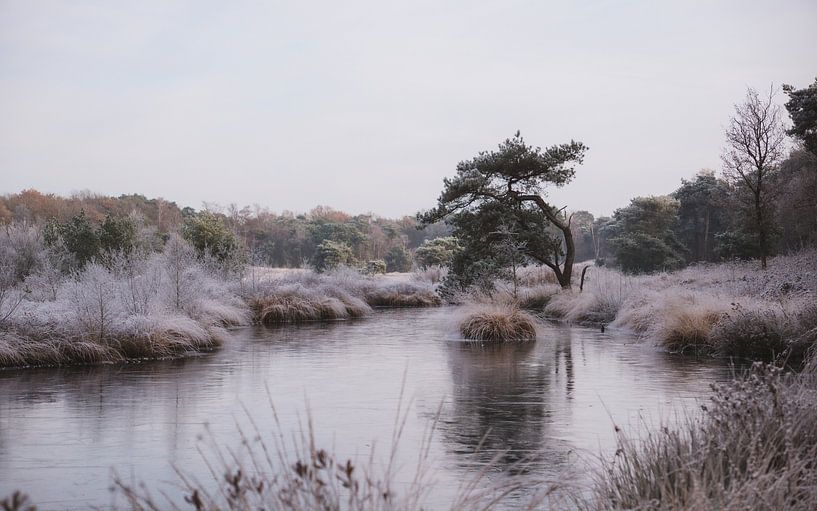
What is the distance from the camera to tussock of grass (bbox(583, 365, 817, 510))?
403cm

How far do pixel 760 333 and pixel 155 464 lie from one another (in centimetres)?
1048

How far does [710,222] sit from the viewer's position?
42906 mm

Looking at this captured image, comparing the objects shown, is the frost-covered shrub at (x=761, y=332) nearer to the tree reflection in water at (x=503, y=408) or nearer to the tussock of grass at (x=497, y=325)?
the tree reflection in water at (x=503, y=408)

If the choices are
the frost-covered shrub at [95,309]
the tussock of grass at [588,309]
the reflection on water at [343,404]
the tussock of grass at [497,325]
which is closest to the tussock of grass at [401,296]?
the tussock of grass at [588,309]

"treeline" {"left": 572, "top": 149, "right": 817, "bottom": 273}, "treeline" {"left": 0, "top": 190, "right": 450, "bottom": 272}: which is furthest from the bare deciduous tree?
"treeline" {"left": 0, "top": 190, "right": 450, "bottom": 272}

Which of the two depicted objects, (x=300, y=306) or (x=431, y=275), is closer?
(x=300, y=306)

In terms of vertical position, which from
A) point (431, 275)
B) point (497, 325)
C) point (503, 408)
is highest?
point (431, 275)

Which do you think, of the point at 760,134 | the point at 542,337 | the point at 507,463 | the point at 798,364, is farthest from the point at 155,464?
the point at 760,134

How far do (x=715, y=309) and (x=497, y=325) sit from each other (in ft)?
15.1

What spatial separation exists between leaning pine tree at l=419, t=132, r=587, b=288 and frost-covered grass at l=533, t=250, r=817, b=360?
2.36m

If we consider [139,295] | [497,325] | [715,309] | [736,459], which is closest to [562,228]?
[497,325]

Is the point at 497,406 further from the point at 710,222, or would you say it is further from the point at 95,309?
the point at 710,222

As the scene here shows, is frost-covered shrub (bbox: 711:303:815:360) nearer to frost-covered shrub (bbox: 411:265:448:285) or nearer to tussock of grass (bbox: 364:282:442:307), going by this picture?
tussock of grass (bbox: 364:282:442:307)

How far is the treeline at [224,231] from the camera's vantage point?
29.8m
